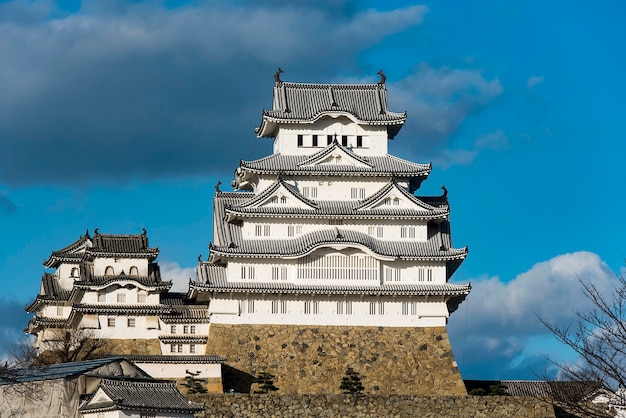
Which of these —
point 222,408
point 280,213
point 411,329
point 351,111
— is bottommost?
point 222,408

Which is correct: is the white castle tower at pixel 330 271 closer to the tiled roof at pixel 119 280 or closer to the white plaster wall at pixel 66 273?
the tiled roof at pixel 119 280

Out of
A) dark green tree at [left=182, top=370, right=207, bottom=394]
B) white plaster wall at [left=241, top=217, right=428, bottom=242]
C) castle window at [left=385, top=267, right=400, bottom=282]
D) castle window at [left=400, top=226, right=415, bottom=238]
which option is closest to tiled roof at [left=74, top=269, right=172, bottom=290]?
white plaster wall at [left=241, top=217, right=428, bottom=242]

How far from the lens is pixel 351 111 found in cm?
7306

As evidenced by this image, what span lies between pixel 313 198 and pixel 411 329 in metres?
7.95

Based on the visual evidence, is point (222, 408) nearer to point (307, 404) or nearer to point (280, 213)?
point (307, 404)

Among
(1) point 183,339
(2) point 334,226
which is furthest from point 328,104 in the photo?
(1) point 183,339

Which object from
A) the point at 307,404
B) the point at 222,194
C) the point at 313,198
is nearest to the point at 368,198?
the point at 313,198

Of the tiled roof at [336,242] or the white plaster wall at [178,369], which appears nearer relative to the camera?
the white plaster wall at [178,369]

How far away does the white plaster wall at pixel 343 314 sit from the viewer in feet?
224

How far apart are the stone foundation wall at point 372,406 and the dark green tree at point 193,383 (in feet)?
5.84

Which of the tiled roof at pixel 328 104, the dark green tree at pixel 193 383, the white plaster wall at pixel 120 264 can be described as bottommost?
the dark green tree at pixel 193 383

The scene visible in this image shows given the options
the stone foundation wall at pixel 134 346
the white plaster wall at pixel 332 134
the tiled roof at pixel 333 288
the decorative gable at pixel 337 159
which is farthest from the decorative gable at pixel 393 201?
the stone foundation wall at pixel 134 346

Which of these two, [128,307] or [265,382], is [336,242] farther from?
[128,307]

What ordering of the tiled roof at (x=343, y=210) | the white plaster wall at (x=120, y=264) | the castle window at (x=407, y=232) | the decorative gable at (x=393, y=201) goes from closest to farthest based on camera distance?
the tiled roof at (x=343, y=210), the decorative gable at (x=393, y=201), the castle window at (x=407, y=232), the white plaster wall at (x=120, y=264)
